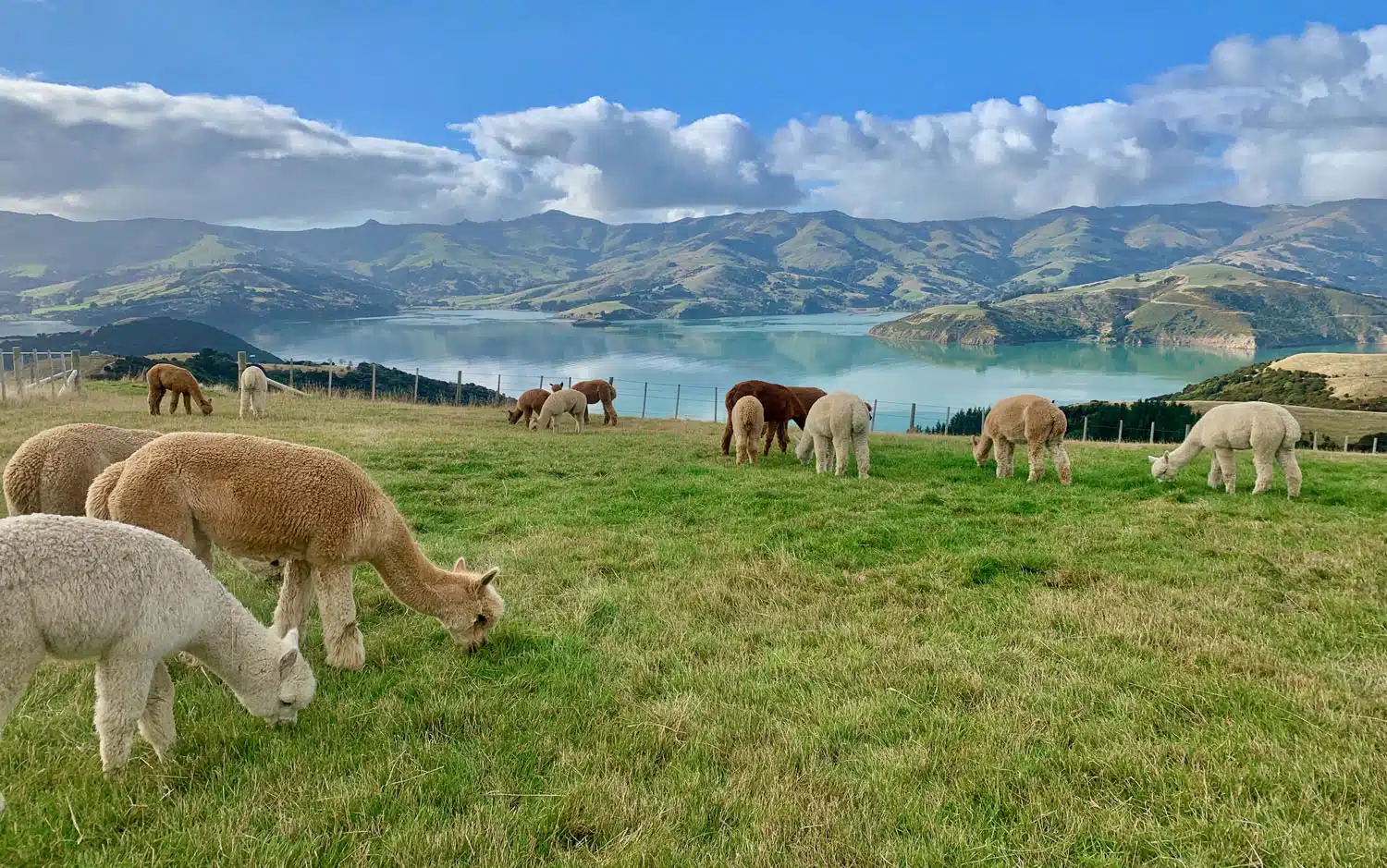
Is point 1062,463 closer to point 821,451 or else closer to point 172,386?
point 821,451

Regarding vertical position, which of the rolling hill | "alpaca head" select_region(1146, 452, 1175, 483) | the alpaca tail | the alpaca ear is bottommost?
the alpaca ear

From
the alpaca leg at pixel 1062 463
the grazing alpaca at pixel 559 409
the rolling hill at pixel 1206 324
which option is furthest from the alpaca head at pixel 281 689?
the rolling hill at pixel 1206 324

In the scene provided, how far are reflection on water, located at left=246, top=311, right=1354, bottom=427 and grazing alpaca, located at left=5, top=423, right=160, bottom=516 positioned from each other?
169ft

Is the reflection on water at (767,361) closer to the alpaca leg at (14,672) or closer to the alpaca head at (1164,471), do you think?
the alpaca head at (1164,471)

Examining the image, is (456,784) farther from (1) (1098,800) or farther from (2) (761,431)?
(2) (761,431)

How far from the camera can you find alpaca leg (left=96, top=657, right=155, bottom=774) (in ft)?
12.0

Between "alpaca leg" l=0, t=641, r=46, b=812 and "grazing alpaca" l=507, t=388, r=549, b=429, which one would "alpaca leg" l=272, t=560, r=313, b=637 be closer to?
"alpaca leg" l=0, t=641, r=46, b=812

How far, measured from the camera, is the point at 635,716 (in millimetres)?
4520

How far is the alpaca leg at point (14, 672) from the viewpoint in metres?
3.21

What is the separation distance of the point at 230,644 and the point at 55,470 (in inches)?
128

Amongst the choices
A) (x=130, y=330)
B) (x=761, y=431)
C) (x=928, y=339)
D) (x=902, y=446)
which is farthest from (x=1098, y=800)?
(x=928, y=339)

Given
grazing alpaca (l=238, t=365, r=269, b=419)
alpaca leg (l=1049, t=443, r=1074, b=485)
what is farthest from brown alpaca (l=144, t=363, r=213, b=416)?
alpaca leg (l=1049, t=443, r=1074, b=485)

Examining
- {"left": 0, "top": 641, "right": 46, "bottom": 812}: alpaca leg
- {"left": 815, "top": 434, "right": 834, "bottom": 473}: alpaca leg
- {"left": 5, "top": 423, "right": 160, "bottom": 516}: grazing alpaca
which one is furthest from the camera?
{"left": 815, "top": 434, "right": 834, "bottom": 473}: alpaca leg

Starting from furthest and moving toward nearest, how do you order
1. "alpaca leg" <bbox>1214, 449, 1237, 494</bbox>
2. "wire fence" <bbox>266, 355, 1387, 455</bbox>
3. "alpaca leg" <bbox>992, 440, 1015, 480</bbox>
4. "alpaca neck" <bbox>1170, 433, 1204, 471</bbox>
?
"wire fence" <bbox>266, 355, 1387, 455</bbox>
"alpaca leg" <bbox>992, 440, 1015, 480</bbox>
"alpaca neck" <bbox>1170, 433, 1204, 471</bbox>
"alpaca leg" <bbox>1214, 449, 1237, 494</bbox>
